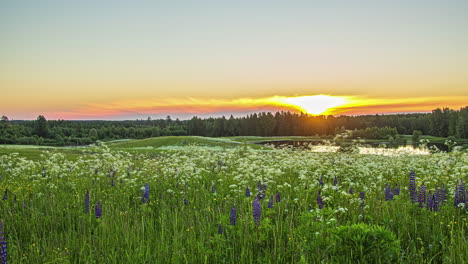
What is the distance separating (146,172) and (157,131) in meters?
136

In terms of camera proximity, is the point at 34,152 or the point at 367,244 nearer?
the point at 367,244

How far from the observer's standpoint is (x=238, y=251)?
4668mm

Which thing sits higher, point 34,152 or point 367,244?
point 367,244

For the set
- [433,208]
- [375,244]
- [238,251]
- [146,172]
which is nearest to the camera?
[375,244]

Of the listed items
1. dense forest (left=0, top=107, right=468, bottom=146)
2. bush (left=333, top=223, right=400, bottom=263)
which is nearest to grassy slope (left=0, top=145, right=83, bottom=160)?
bush (left=333, top=223, right=400, bottom=263)

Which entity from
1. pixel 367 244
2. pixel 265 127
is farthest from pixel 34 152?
pixel 265 127

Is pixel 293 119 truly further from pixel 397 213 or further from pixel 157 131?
pixel 397 213

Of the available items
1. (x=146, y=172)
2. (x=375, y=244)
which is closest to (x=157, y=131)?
(x=146, y=172)

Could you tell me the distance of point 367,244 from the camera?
13.2ft

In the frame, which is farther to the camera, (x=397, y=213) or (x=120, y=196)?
(x=120, y=196)

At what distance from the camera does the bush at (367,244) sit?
3875 millimetres

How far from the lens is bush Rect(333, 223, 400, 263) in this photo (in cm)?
388

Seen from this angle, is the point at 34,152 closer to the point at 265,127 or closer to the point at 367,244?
the point at 367,244

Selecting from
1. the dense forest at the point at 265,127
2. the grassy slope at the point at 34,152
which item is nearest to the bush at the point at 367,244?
the grassy slope at the point at 34,152
